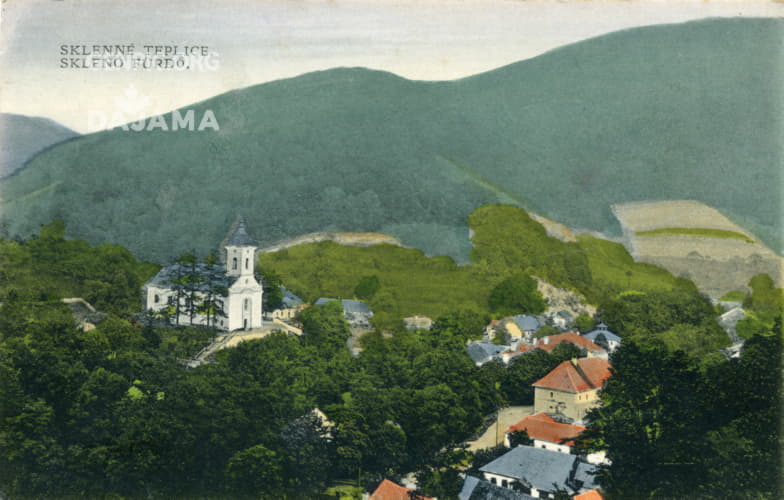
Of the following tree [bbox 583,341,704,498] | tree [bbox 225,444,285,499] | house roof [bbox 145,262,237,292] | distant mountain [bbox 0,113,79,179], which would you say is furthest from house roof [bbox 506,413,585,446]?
distant mountain [bbox 0,113,79,179]

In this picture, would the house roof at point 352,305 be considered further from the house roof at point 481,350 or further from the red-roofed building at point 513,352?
the red-roofed building at point 513,352

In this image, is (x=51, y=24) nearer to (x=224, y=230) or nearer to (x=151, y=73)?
(x=151, y=73)

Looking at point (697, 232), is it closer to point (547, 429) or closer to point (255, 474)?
point (547, 429)

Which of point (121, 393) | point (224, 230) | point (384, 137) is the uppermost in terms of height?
point (384, 137)

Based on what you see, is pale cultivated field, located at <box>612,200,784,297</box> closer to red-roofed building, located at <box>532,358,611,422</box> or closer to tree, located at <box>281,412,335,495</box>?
red-roofed building, located at <box>532,358,611,422</box>

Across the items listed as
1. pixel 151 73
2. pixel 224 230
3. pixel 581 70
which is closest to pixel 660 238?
pixel 581 70

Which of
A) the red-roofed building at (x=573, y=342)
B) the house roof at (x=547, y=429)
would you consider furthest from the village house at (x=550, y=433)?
the red-roofed building at (x=573, y=342)
